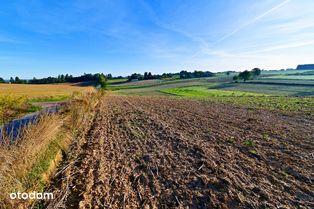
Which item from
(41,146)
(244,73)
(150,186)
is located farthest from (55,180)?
(244,73)

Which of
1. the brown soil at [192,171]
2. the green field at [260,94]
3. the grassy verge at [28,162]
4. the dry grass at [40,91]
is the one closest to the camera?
the grassy verge at [28,162]

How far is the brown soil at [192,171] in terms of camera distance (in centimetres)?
443

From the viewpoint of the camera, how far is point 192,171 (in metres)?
5.75

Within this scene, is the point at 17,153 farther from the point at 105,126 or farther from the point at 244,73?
the point at 244,73

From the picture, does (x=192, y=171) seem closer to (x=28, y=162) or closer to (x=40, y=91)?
(x=28, y=162)

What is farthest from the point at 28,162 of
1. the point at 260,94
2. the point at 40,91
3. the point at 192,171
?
the point at 40,91

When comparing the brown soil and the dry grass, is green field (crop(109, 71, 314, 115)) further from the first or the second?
the dry grass

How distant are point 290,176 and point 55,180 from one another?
22.0 feet

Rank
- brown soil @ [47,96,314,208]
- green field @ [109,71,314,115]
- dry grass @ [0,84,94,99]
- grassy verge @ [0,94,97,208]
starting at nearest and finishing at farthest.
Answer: grassy verge @ [0,94,97,208]
brown soil @ [47,96,314,208]
green field @ [109,71,314,115]
dry grass @ [0,84,94,99]

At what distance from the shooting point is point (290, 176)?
523 centimetres

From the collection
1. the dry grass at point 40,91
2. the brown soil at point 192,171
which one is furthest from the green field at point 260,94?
the dry grass at point 40,91

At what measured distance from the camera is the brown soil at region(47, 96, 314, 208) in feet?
14.5

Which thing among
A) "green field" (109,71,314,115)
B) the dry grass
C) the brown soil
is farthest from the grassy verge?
the dry grass

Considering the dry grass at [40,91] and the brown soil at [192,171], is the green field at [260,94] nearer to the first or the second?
the brown soil at [192,171]
